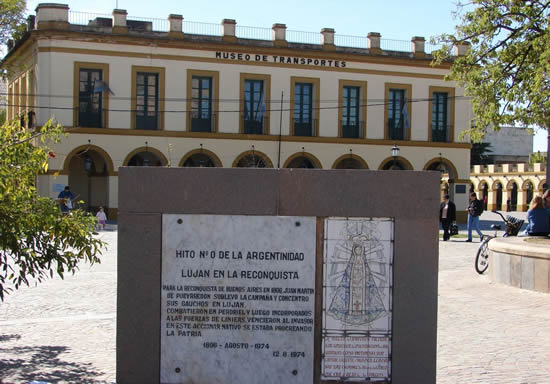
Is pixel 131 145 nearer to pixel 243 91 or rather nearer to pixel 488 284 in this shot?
pixel 243 91

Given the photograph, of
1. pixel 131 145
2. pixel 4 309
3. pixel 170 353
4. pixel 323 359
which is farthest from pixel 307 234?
pixel 131 145

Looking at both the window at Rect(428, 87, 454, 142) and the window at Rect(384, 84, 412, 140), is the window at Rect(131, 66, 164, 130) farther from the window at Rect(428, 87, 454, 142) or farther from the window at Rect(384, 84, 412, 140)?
the window at Rect(428, 87, 454, 142)

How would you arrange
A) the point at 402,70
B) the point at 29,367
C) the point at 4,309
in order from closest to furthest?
the point at 29,367, the point at 4,309, the point at 402,70

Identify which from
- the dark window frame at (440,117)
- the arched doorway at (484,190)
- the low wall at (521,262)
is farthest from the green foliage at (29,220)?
the arched doorway at (484,190)

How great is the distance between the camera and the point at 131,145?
115 feet

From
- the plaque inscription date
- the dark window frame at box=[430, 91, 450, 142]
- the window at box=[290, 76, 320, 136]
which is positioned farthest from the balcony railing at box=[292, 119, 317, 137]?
the plaque inscription date

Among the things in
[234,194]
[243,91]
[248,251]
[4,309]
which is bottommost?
[4,309]

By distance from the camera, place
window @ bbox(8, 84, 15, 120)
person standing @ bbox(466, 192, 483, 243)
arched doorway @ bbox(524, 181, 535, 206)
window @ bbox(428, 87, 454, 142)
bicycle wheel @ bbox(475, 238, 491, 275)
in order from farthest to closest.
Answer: arched doorway @ bbox(524, 181, 535, 206)
window @ bbox(8, 84, 15, 120)
window @ bbox(428, 87, 454, 142)
person standing @ bbox(466, 192, 483, 243)
bicycle wheel @ bbox(475, 238, 491, 275)

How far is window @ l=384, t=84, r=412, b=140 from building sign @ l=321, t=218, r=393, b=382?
34.6 m

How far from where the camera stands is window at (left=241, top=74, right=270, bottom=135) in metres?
36.7

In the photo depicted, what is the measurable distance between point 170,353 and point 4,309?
16.2 ft

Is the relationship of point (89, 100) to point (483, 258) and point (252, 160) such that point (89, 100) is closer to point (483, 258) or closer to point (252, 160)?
point (252, 160)

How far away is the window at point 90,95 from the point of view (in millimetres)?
34156

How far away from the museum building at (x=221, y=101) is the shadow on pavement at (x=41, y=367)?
1066 inches
